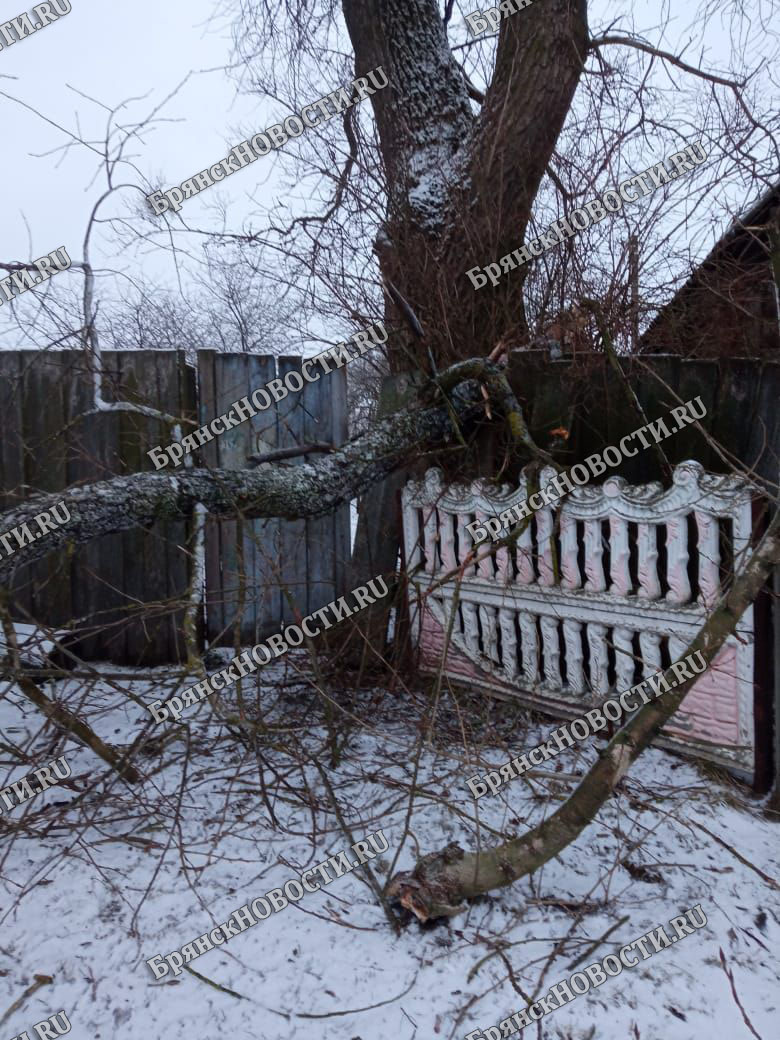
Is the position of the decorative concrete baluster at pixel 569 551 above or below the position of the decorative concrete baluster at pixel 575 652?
above

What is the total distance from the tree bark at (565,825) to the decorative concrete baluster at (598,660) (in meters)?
0.95

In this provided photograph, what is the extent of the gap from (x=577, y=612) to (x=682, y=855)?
1096 mm

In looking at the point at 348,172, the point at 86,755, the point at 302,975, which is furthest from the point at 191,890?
the point at 348,172

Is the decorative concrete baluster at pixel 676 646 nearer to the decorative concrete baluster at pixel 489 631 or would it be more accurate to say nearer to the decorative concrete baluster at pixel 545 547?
the decorative concrete baluster at pixel 545 547

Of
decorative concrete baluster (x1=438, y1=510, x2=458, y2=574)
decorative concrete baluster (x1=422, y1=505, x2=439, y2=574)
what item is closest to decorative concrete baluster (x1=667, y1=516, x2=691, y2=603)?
decorative concrete baluster (x1=438, y1=510, x2=458, y2=574)

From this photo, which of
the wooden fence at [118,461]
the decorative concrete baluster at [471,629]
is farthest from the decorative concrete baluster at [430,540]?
the wooden fence at [118,461]

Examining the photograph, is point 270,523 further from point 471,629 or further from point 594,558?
point 594,558

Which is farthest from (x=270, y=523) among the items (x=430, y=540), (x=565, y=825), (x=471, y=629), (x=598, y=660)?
(x=565, y=825)

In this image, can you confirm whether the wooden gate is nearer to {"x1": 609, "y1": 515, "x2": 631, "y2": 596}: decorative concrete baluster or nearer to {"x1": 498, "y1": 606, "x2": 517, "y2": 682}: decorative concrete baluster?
{"x1": 498, "y1": 606, "x2": 517, "y2": 682}: decorative concrete baluster

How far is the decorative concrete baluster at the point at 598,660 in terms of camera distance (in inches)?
123

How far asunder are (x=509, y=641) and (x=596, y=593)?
1.96ft

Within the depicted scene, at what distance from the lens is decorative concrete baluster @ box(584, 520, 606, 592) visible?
3.09 metres

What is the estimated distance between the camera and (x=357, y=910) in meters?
2.15

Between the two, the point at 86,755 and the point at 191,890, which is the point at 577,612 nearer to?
the point at 191,890
